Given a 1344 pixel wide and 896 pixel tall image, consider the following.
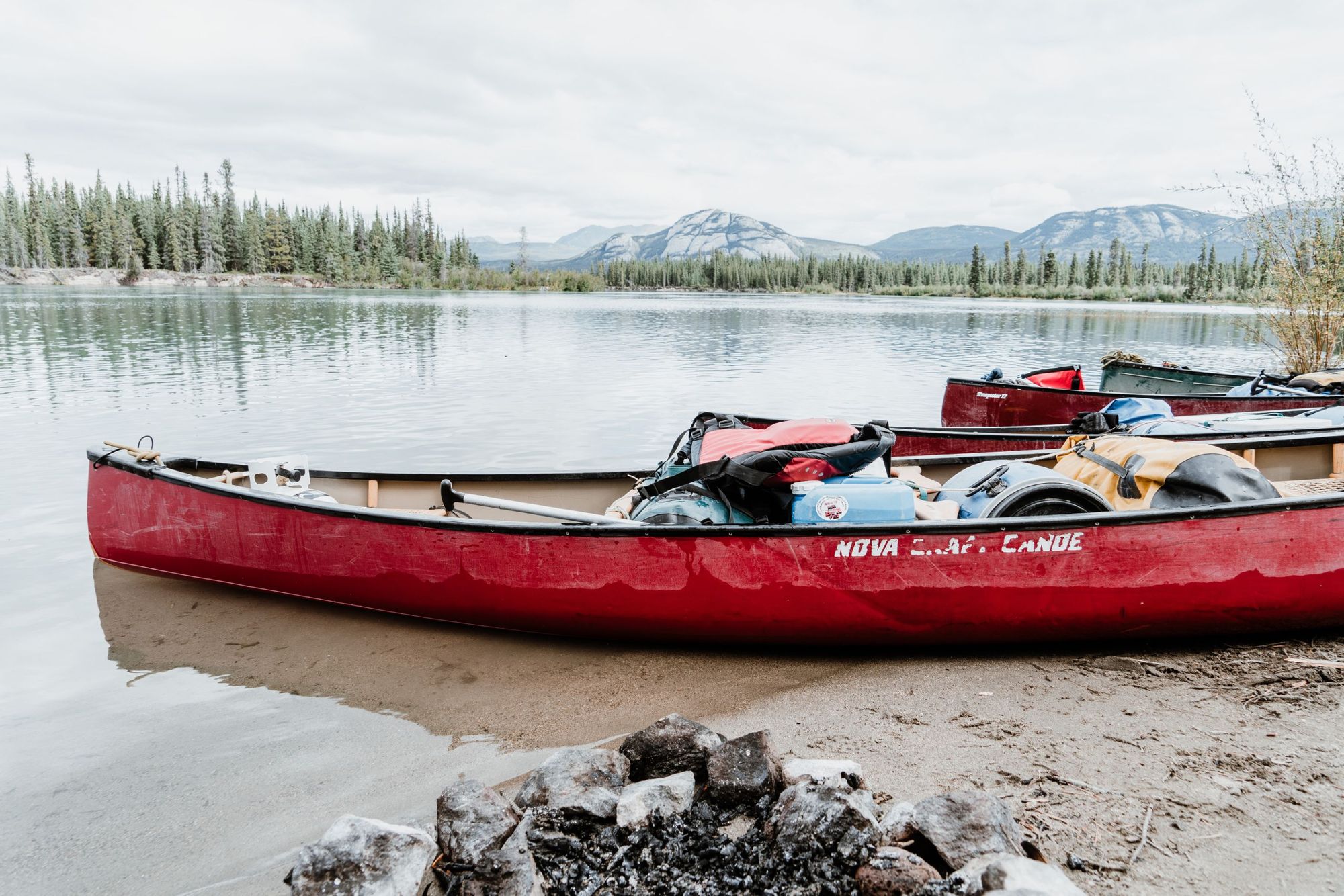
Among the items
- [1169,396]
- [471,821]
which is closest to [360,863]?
[471,821]

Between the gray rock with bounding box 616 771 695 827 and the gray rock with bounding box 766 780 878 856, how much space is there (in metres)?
0.40

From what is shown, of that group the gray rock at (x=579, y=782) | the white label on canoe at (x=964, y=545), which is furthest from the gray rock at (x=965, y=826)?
the white label on canoe at (x=964, y=545)

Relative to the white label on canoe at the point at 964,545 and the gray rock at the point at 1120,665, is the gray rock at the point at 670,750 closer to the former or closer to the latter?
the white label on canoe at the point at 964,545

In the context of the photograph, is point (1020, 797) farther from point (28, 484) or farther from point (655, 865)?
point (28, 484)

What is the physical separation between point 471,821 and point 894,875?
5.43 feet

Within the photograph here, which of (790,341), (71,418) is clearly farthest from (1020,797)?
(790,341)

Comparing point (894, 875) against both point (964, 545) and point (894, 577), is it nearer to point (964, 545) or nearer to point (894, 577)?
point (894, 577)

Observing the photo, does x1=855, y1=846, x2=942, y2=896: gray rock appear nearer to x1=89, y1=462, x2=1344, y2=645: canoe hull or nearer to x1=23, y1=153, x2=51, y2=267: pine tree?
x1=89, y1=462, x2=1344, y2=645: canoe hull

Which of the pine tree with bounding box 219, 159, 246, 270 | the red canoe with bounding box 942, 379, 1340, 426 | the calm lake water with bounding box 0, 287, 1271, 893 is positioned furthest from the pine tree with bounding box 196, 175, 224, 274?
the red canoe with bounding box 942, 379, 1340, 426

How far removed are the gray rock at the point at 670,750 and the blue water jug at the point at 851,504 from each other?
167 centimetres

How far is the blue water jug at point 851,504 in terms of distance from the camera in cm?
496

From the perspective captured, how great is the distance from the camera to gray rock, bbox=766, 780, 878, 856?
294 cm

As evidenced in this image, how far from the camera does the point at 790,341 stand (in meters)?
35.5

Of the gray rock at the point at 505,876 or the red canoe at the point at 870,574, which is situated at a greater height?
the red canoe at the point at 870,574
